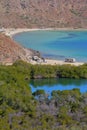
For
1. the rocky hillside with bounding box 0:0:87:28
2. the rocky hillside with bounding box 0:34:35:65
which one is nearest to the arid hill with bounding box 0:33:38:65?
the rocky hillside with bounding box 0:34:35:65

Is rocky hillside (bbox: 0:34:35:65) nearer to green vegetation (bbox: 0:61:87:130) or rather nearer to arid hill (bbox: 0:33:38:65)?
arid hill (bbox: 0:33:38:65)

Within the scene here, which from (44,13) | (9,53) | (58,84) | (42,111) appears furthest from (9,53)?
(44,13)

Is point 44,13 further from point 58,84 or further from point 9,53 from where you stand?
point 58,84

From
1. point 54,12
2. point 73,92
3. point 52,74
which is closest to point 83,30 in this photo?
point 54,12

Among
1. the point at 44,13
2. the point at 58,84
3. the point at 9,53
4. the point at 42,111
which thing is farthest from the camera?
the point at 44,13

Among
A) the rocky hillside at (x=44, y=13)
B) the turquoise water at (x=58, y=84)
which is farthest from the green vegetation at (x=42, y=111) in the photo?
the rocky hillside at (x=44, y=13)
